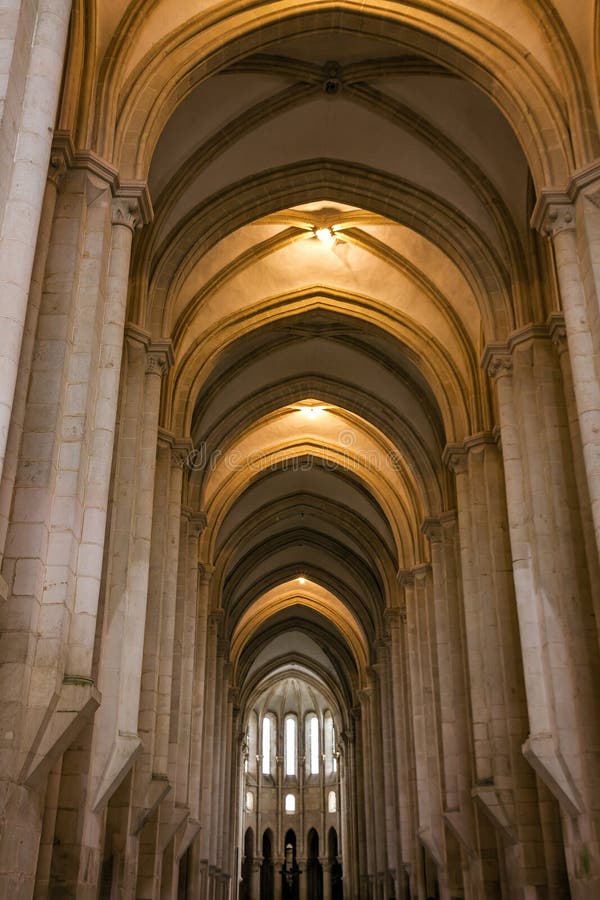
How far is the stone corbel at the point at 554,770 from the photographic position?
1099 cm

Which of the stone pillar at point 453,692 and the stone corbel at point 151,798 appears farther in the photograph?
the stone pillar at point 453,692

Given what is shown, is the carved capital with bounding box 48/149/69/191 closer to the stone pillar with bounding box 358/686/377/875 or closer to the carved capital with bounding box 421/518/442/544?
the carved capital with bounding box 421/518/442/544

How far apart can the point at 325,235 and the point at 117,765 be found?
11.3m

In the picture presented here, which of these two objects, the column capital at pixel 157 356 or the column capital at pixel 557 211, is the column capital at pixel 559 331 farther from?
the column capital at pixel 157 356

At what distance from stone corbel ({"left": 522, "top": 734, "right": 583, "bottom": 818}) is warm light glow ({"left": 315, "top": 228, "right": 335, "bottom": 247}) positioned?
1081 cm

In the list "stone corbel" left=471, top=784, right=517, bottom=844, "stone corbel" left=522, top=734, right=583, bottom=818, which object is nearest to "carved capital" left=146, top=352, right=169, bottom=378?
"stone corbel" left=522, top=734, right=583, bottom=818

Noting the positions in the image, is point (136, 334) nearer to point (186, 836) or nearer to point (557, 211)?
point (557, 211)

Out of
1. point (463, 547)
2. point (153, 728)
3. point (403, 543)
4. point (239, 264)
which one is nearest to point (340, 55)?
point (239, 264)

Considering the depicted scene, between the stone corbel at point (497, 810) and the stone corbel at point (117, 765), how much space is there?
17.5 feet

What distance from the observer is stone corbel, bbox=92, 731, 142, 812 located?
36.0ft

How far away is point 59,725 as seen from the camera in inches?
334

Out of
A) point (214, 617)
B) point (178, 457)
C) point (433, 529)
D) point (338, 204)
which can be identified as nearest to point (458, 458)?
point (433, 529)

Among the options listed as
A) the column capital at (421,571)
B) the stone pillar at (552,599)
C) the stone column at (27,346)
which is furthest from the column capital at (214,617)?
the stone column at (27,346)

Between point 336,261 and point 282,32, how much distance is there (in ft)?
22.4
